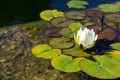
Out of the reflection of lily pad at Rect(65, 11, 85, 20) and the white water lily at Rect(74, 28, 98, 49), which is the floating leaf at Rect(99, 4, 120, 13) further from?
the white water lily at Rect(74, 28, 98, 49)

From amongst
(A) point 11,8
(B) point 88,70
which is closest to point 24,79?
(B) point 88,70

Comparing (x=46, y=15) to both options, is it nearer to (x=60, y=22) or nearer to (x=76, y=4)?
(x=60, y=22)

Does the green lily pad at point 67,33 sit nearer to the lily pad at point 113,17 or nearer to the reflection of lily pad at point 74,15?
the reflection of lily pad at point 74,15

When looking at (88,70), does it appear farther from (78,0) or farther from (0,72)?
(78,0)

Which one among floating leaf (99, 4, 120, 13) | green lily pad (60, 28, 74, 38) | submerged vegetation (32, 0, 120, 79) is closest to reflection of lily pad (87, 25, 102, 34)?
submerged vegetation (32, 0, 120, 79)

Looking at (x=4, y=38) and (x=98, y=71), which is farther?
(x=4, y=38)

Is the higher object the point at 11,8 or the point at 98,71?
the point at 11,8
